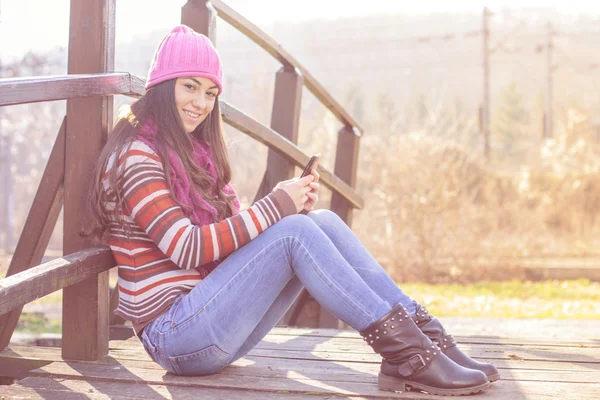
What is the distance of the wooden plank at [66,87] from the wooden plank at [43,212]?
187 millimetres

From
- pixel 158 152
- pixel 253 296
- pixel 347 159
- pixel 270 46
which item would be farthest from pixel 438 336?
pixel 347 159

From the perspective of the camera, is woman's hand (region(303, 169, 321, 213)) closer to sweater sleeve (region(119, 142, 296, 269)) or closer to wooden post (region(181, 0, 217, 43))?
sweater sleeve (region(119, 142, 296, 269))

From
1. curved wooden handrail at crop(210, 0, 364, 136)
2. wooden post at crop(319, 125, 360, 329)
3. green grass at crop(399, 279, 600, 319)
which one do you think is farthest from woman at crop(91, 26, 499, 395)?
green grass at crop(399, 279, 600, 319)

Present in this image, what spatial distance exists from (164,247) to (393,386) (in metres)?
0.73

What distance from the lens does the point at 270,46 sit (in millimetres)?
3447

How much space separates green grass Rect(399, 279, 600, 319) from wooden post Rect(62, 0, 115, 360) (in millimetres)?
4604

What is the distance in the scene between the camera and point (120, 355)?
2461 mm

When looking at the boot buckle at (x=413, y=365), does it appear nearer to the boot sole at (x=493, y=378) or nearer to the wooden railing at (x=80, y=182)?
the boot sole at (x=493, y=378)

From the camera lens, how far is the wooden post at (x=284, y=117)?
3664 millimetres

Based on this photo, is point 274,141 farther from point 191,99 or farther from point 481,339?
point 481,339

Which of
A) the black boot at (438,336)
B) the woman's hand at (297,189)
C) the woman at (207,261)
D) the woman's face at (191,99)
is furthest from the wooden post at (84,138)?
the black boot at (438,336)

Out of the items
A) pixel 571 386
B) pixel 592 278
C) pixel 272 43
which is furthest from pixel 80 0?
pixel 592 278

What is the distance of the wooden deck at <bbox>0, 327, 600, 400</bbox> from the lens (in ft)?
6.58

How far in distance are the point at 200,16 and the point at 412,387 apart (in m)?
1.69
